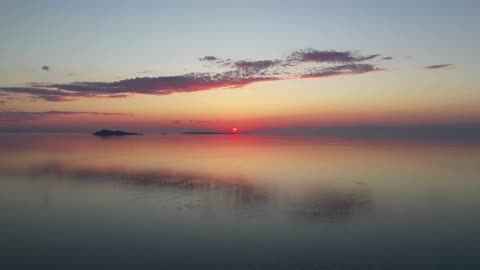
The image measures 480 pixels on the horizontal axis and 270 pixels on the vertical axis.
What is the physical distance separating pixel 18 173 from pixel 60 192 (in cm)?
1225

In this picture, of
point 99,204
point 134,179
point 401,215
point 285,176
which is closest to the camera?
point 401,215

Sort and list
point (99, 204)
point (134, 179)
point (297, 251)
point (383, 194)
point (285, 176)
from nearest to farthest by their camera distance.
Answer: point (297, 251) → point (99, 204) → point (383, 194) → point (134, 179) → point (285, 176)

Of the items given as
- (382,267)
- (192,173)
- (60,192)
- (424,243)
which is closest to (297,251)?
(382,267)

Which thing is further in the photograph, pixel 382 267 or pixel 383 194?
pixel 383 194

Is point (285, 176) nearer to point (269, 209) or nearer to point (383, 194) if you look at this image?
point (383, 194)

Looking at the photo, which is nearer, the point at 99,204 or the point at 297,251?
the point at 297,251

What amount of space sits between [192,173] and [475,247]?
26391 mm

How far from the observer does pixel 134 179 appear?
3122cm

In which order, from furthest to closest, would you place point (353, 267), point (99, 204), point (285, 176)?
1. point (285, 176)
2. point (99, 204)
3. point (353, 267)

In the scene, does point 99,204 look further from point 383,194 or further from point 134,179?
point 383,194

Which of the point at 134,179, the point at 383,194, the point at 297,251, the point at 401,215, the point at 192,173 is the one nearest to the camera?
the point at 297,251

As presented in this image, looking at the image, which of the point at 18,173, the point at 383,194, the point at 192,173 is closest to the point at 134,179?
the point at 192,173

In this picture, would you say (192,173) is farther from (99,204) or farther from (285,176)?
(99,204)

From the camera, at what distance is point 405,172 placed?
117ft
